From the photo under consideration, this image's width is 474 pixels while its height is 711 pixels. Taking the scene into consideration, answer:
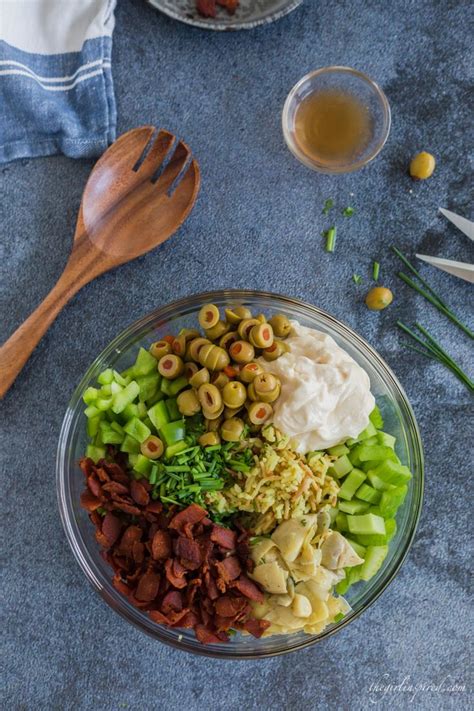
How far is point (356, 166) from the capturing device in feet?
6.56

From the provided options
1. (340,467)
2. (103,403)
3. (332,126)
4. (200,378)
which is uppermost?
(332,126)

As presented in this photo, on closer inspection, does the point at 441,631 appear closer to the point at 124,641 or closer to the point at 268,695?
the point at 268,695

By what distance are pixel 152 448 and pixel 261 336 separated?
379 millimetres

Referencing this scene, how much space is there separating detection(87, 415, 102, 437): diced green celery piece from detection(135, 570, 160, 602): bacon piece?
0.38 meters

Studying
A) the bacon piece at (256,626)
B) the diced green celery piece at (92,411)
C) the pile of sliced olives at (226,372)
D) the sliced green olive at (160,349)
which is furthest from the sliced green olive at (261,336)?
the bacon piece at (256,626)

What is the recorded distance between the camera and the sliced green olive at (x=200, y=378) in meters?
1.63

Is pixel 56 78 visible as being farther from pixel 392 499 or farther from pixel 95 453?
pixel 392 499

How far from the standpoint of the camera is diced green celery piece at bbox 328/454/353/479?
5.68 feet

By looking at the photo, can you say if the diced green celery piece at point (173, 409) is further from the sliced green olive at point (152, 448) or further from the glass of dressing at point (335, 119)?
the glass of dressing at point (335, 119)

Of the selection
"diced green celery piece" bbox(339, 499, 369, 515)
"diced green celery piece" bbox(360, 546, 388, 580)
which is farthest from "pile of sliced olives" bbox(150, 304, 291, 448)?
"diced green celery piece" bbox(360, 546, 388, 580)

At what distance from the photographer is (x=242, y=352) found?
164 cm

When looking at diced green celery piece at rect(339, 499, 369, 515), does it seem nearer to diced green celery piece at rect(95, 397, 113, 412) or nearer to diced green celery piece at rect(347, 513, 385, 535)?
diced green celery piece at rect(347, 513, 385, 535)

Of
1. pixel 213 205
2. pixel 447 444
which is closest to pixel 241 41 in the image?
pixel 213 205

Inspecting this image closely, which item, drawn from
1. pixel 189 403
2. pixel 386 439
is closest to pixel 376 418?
pixel 386 439
